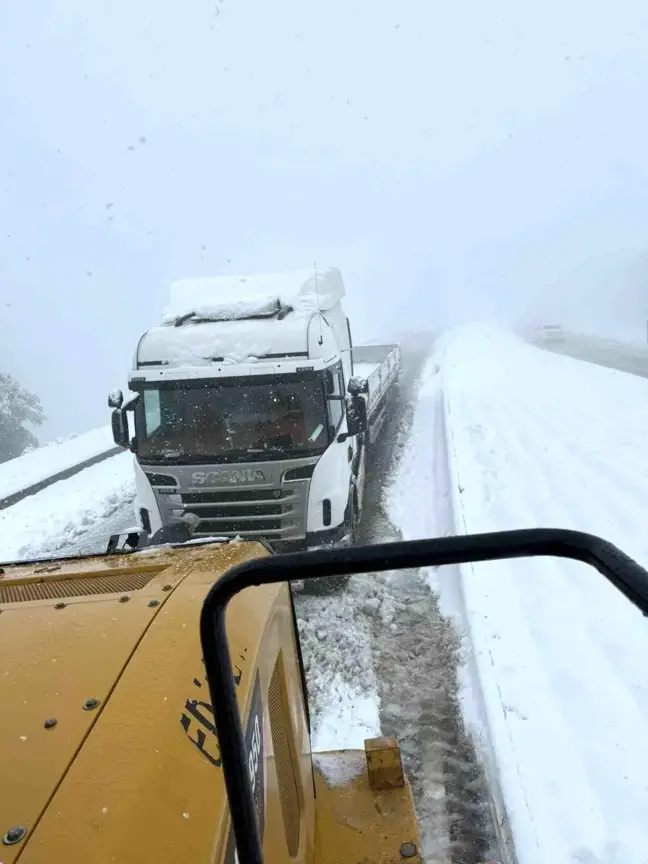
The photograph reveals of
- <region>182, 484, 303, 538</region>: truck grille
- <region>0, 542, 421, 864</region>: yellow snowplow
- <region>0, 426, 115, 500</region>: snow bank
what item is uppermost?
<region>0, 542, 421, 864</region>: yellow snowplow

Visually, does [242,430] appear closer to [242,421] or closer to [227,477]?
[242,421]

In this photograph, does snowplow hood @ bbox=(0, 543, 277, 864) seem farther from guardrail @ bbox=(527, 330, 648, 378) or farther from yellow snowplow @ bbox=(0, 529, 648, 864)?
guardrail @ bbox=(527, 330, 648, 378)

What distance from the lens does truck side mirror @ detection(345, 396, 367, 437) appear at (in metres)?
6.83

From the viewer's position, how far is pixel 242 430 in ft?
21.9

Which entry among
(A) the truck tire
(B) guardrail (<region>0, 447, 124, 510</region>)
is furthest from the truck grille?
(B) guardrail (<region>0, 447, 124, 510</region>)

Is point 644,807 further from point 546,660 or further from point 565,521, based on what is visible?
point 565,521

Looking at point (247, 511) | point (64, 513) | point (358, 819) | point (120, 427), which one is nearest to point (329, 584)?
point (247, 511)

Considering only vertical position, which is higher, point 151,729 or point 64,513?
point 151,729

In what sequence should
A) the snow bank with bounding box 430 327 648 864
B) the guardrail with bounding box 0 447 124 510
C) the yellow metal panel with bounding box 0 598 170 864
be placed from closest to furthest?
1. the yellow metal panel with bounding box 0 598 170 864
2. the snow bank with bounding box 430 327 648 864
3. the guardrail with bounding box 0 447 124 510

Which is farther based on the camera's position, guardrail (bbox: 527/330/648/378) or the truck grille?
guardrail (bbox: 527/330/648/378)

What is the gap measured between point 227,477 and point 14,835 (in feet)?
18.0

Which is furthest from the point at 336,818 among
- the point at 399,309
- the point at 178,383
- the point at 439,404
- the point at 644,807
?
the point at 399,309

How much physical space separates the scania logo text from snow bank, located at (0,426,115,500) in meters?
7.54

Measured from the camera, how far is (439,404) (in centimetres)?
1762
